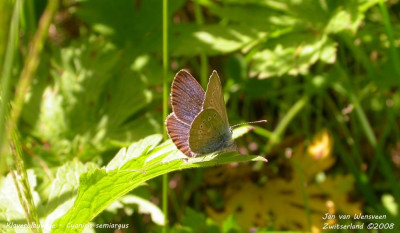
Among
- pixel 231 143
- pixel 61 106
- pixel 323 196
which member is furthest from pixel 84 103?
pixel 323 196

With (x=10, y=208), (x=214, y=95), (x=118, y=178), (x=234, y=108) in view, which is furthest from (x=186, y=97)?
(x=234, y=108)

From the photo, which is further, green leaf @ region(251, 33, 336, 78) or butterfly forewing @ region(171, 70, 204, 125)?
green leaf @ region(251, 33, 336, 78)

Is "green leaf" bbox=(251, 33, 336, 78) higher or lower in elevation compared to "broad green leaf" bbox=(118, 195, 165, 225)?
higher

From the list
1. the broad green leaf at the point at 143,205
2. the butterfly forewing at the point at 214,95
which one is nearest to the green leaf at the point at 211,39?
the broad green leaf at the point at 143,205

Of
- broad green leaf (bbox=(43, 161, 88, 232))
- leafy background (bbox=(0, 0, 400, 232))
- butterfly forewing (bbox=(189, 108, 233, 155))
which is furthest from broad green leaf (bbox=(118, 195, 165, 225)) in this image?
butterfly forewing (bbox=(189, 108, 233, 155))

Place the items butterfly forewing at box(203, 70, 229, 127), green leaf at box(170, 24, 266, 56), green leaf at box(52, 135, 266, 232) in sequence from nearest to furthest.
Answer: green leaf at box(52, 135, 266, 232) → butterfly forewing at box(203, 70, 229, 127) → green leaf at box(170, 24, 266, 56)

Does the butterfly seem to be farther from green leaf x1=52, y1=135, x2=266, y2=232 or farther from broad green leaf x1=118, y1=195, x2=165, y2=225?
broad green leaf x1=118, y1=195, x2=165, y2=225

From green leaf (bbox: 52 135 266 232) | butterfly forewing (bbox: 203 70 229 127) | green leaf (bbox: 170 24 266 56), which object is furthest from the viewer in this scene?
green leaf (bbox: 170 24 266 56)
